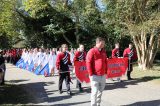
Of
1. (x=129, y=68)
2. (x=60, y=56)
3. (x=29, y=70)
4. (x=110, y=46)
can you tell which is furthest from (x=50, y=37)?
(x=60, y=56)

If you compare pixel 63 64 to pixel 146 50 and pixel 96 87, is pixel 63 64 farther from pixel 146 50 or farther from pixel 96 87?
pixel 146 50

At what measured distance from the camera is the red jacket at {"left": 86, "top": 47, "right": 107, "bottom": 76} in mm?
10711

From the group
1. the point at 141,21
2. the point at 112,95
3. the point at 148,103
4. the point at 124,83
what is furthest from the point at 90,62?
the point at 141,21

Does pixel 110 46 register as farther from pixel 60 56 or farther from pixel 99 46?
pixel 99 46

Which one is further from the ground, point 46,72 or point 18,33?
point 18,33

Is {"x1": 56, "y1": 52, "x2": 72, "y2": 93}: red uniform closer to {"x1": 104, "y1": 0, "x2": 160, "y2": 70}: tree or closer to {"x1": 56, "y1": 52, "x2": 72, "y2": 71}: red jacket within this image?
{"x1": 56, "y1": 52, "x2": 72, "y2": 71}: red jacket

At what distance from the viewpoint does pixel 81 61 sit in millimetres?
15562

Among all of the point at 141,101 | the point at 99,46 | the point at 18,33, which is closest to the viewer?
the point at 99,46

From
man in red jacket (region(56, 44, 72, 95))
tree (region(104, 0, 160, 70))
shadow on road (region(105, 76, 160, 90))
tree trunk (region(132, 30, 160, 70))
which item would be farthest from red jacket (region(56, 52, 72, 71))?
tree trunk (region(132, 30, 160, 70))

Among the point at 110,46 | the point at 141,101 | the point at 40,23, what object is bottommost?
the point at 141,101

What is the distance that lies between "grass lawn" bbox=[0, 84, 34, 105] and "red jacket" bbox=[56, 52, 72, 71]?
1611 mm

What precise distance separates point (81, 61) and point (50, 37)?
2751 cm

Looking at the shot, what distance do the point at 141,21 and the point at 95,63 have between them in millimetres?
13702

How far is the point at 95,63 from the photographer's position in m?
10.8
